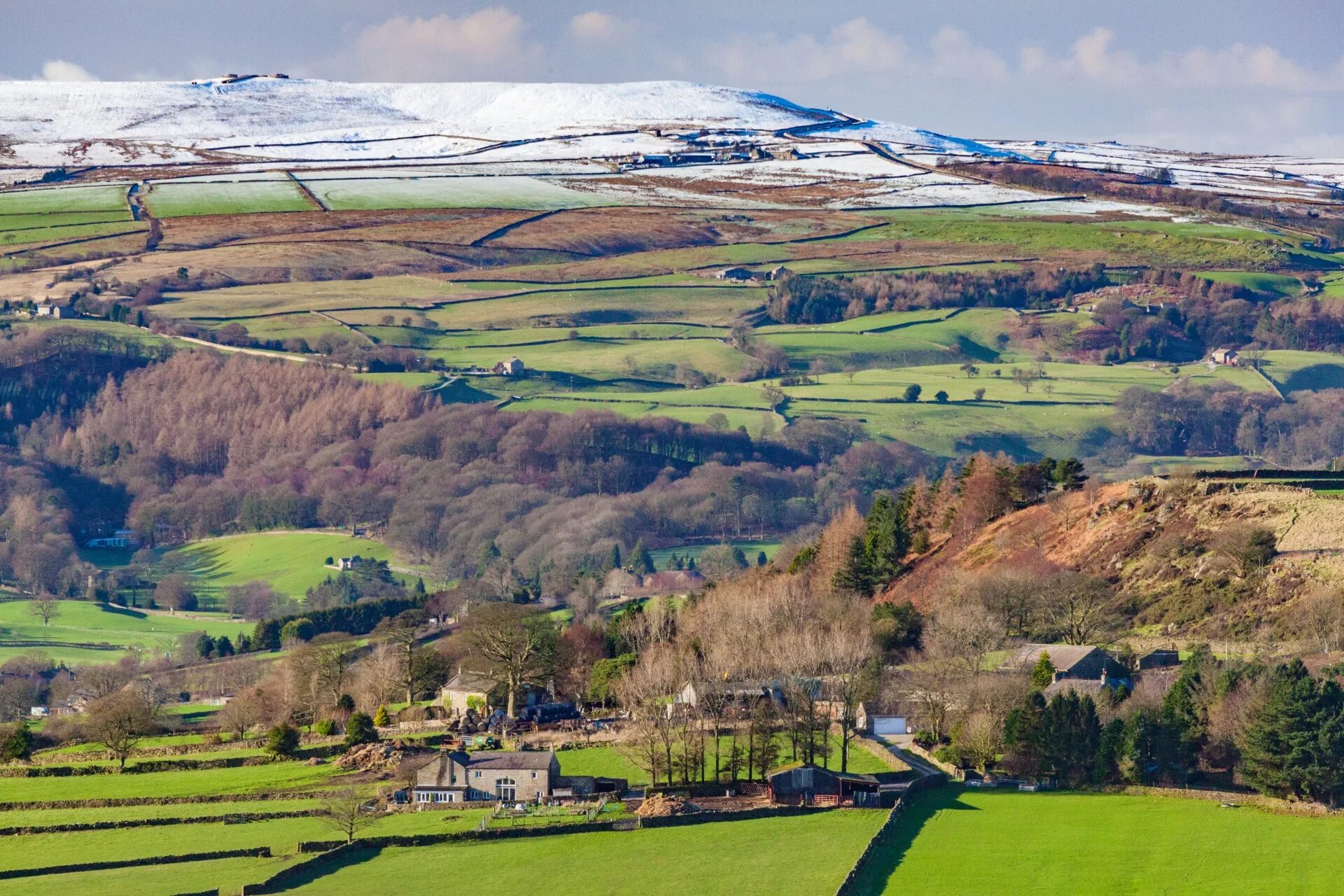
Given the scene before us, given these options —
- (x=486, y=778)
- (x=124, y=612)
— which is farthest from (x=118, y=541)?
(x=486, y=778)

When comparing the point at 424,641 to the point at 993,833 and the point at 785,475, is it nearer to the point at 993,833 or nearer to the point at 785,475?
the point at 993,833

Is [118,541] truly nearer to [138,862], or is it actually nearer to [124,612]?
[124,612]

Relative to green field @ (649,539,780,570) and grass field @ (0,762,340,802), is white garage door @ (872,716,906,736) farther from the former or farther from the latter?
green field @ (649,539,780,570)

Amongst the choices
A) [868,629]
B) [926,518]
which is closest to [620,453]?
[926,518]

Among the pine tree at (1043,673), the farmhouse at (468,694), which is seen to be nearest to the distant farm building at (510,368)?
the farmhouse at (468,694)

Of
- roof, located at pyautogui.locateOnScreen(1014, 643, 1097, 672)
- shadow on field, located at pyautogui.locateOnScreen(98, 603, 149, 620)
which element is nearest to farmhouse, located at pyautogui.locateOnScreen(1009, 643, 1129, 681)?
roof, located at pyautogui.locateOnScreen(1014, 643, 1097, 672)
